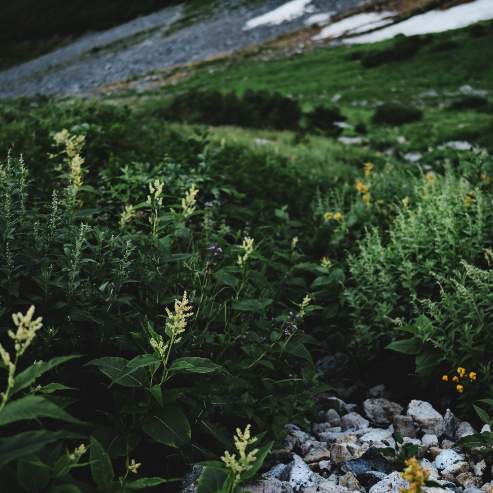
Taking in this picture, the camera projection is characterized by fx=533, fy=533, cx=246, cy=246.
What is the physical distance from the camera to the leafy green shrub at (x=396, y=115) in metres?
19.3

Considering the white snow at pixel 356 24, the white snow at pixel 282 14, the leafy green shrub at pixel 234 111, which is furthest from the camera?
the white snow at pixel 282 14

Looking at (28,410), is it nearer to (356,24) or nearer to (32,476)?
(32,476)

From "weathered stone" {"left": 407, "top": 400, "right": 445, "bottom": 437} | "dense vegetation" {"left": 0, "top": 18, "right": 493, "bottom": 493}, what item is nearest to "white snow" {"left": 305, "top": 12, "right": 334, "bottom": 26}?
"dense vegetation" {"left": 0, "top": 18, "right": 493, "bottom": 493}

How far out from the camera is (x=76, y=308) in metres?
3.12

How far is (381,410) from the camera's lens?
415cm

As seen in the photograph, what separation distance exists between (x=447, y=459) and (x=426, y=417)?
54 centimetres

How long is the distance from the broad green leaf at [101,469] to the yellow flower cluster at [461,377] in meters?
2.48

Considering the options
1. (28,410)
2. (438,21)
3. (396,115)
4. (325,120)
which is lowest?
(438,21)

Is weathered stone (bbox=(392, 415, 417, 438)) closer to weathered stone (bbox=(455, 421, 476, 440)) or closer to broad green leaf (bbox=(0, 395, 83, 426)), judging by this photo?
weathered stone (bbox=(455, 421, 476, 440))

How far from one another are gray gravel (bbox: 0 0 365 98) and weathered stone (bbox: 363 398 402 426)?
41.9 metres

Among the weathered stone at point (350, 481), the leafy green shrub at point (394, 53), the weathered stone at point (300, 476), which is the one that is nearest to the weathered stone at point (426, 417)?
the weathered stone at point (350, 481)

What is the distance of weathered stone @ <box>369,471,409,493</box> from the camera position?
9.82 feet

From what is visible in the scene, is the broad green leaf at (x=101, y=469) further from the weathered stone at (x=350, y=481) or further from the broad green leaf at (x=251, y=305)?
the broad green leaf at (x=251, y=305)

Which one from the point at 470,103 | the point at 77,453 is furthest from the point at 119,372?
the point at 470,103
